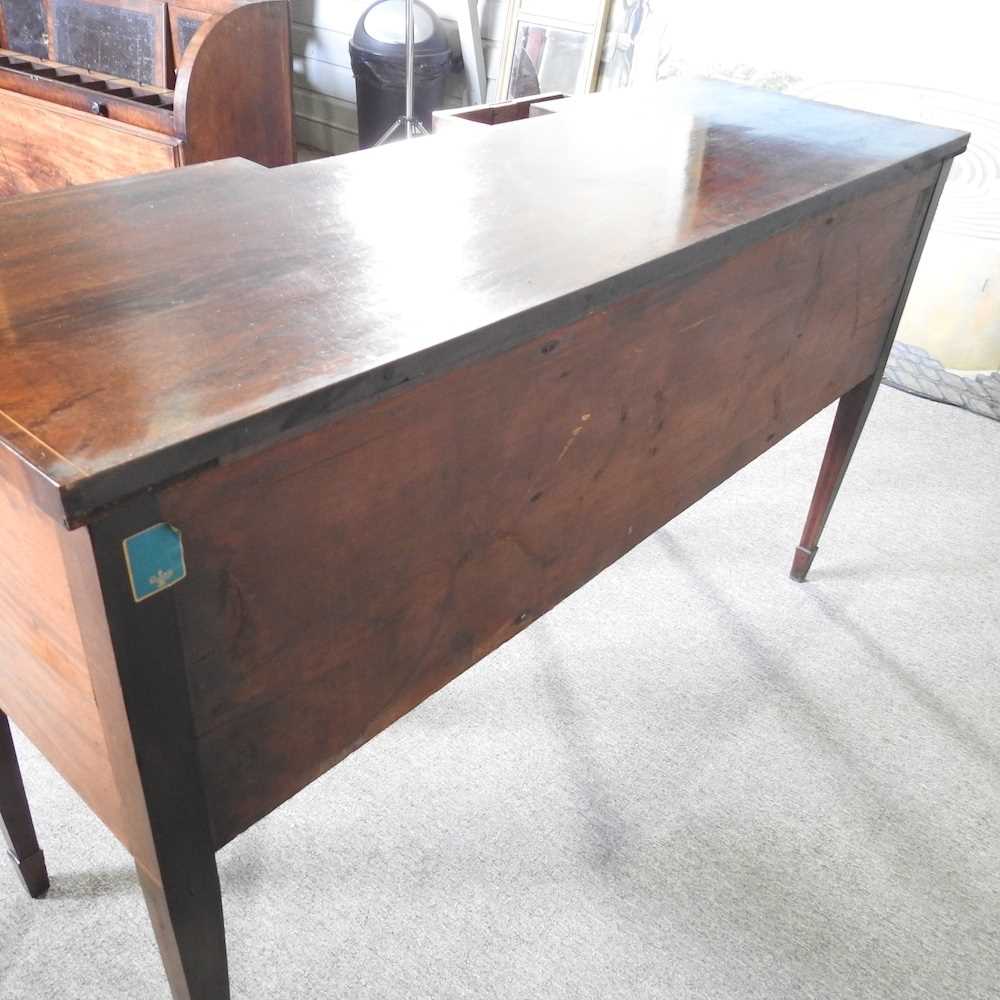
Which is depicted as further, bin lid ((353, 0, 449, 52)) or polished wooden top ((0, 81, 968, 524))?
bin lid ((353, 0, 449, 52))

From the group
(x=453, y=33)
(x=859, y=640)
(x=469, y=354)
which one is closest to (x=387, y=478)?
(x=469, y=354)

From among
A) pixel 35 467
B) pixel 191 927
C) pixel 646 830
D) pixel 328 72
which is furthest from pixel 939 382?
pixel 328 72

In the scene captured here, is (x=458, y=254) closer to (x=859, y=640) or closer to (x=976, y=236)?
(x=859, y=640)

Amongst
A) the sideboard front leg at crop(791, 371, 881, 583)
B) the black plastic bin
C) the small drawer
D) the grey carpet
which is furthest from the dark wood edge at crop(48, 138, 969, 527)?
the black plastic bin

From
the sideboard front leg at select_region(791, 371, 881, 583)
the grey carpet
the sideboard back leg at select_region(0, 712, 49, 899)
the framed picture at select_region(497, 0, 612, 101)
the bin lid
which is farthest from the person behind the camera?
the bin lid

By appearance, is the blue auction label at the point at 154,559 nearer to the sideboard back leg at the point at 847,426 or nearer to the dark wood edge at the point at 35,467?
the dark wood edge at the point at 35,467

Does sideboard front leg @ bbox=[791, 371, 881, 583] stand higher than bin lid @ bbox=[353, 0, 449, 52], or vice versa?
bin lid @ bbox=[353, 0, 449, 52]

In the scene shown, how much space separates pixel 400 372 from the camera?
2.07ft

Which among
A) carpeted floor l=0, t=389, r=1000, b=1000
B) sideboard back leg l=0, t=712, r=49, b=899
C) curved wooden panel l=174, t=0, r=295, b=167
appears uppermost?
curved wooden panel l=174, t=0, r=295, b=167

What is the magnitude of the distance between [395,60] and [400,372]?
10.0 feet

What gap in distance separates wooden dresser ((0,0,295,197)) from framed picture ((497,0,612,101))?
93 cm

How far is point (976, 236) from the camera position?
2426 mm

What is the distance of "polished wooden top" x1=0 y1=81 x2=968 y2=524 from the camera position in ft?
1.79

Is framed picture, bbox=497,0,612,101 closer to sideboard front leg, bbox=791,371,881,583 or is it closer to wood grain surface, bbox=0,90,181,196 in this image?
wood grain surface, bbox=0,90,181,196
